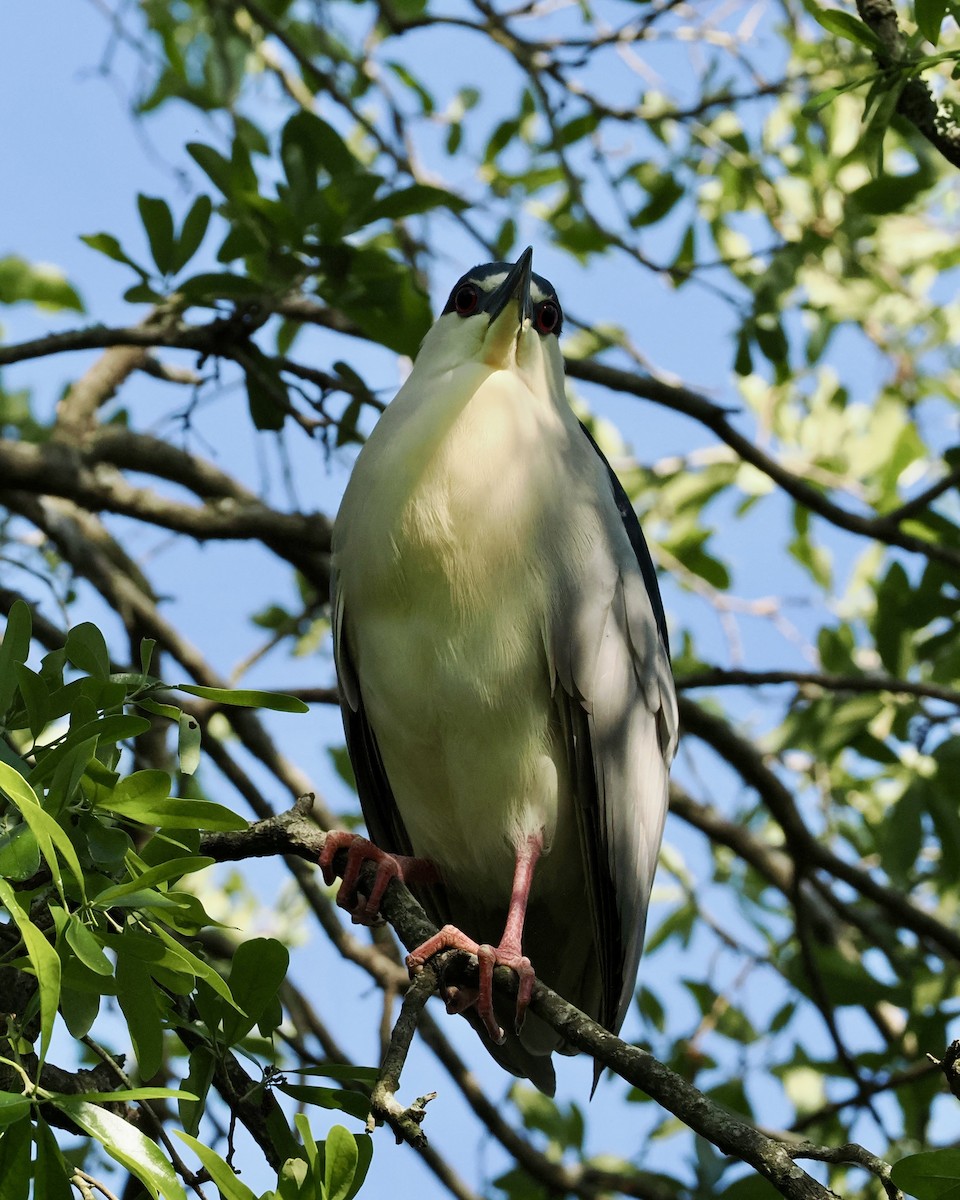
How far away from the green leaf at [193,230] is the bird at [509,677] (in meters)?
0.63

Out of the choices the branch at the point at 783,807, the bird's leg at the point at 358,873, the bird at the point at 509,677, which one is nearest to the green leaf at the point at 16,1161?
the bird's leg at the point at 358,873

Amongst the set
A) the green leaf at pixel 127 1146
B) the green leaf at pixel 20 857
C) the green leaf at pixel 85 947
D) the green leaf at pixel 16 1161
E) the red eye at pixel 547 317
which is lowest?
the green leaf at pixel 16 1161

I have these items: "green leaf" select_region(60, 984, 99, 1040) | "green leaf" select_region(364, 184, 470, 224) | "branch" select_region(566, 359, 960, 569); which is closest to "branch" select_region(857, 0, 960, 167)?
"green leaf" select_region(364, 184, 470, 224)

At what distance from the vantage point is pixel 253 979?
6.43ft

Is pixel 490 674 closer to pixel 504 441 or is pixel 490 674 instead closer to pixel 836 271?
pixel 504 441

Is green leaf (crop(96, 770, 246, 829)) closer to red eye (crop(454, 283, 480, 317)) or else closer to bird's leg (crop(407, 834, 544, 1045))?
bird's leg (crop(407, 834, 544, 1045))

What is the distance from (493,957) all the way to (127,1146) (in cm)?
115

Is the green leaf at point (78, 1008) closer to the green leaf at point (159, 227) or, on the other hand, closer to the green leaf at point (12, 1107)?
the green leaf at point (12, 1107)

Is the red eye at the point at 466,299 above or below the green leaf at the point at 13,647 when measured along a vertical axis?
above

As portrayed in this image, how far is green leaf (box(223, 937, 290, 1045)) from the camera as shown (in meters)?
1.94

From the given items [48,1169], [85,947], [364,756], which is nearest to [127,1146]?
[48,1169]

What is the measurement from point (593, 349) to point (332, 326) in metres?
1.50

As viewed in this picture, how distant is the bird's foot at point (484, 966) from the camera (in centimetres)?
238

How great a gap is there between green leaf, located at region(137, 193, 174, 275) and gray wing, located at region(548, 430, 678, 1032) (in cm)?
124
